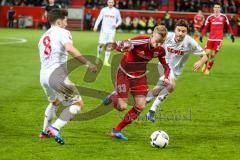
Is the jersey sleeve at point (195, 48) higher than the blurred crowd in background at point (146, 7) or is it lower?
higher

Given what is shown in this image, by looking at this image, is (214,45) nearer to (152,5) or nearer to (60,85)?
(60,85)

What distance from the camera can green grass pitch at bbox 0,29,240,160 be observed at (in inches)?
342

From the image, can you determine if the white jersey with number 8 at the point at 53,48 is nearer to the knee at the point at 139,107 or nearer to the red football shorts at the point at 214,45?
the knee at the point at 139,107

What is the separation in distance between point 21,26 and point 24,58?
2524 centimetres

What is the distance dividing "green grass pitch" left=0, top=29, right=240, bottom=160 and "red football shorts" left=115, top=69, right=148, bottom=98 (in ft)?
2.64

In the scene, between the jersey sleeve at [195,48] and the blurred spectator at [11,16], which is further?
the blurred spectator at [11,16]

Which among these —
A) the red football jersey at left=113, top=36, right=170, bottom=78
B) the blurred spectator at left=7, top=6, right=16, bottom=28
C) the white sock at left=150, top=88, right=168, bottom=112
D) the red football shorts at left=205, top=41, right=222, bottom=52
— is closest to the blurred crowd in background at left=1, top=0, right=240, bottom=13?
the blurred spectator at left=7, top=6, right=16, bottom=28

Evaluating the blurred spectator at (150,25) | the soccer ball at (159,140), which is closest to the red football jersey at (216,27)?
the soccer ball at (159,140)

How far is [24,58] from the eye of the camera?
76.9ft

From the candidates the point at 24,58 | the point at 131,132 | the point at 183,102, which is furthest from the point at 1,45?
the point at 131,132

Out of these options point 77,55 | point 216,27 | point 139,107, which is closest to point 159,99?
point 139,107

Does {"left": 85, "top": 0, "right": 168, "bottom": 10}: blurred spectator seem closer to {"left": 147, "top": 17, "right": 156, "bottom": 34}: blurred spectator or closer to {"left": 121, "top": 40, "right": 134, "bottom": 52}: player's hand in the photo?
{"left": 147, "top": 17, "right": 156, "bottom": 34}: blurred spectator

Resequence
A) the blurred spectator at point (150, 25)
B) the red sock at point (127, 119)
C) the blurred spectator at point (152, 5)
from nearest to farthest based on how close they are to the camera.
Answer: the red sock at point (127, 119) → the blurred spectator at point (150, 25) → the blurred spectator at point (152, 5)

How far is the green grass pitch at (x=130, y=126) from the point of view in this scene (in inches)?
342
